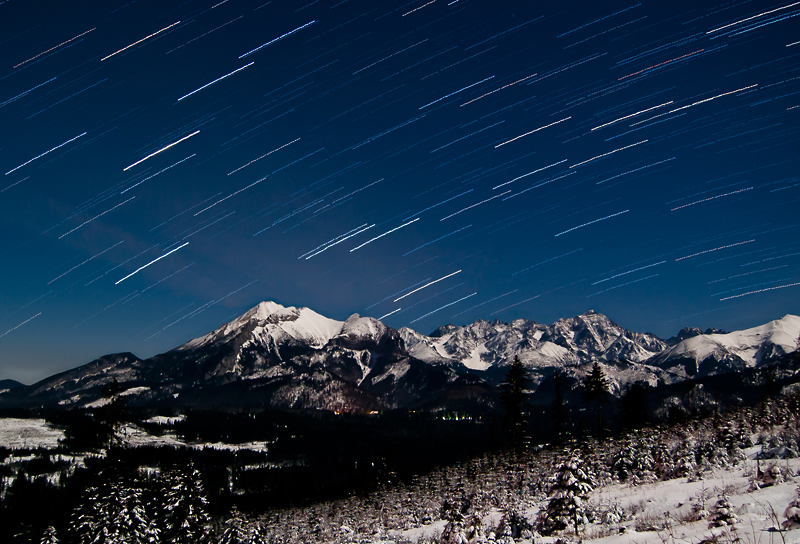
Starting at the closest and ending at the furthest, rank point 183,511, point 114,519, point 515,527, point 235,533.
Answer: point 515,527 < point 235,533 < point 114,519 < point 183,511

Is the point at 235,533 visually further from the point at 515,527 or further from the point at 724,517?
the point at 724,517

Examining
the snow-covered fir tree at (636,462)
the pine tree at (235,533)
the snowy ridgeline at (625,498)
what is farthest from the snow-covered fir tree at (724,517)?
the pine tree at (235,533)

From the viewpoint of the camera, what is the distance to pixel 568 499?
1772 centimetres

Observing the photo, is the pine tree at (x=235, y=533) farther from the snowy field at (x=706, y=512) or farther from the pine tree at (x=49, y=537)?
the snowy field at (x=706, y=512)

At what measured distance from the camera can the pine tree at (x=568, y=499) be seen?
1706 cm

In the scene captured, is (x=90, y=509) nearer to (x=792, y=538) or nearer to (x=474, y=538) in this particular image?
(x=474, y=538)

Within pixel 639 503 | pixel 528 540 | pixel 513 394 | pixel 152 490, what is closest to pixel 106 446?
pixel 152 490

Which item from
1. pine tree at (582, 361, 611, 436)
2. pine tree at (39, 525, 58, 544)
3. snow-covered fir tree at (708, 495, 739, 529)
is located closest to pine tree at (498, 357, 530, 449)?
pine tree at (582, 361, 611, 436)

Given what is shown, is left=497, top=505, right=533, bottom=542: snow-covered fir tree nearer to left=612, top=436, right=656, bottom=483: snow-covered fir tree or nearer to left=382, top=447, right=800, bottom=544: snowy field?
left=382, top=447, right=800, bottom=544: snowy field

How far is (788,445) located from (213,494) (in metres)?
219

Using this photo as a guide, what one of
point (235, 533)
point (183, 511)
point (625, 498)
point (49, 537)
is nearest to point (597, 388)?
point (625, 498)

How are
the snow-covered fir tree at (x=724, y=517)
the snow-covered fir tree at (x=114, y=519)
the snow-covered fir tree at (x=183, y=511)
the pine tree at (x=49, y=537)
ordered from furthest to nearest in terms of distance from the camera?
the pine tree at (x=49, y=537) < the snow-covered fir tree at (x=183, y=511) < the snow-covered fir tree at (x=114, y=519) < the snow-covered fir tree at (x=724, y=517)

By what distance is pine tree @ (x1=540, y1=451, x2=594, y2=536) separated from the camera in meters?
17.1

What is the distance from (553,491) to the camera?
19359 millimetres
